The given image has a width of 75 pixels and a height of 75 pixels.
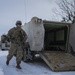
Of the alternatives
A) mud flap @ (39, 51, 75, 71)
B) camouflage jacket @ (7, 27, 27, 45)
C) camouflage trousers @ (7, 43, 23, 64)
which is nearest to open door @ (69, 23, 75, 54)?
mud flap @ (39, 51, 75, 71)

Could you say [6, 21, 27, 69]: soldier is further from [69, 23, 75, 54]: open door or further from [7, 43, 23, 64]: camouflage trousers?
[69, 23, 75, 54]: open door

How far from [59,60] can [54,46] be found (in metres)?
3.08

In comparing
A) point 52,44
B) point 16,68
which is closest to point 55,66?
point 16,68

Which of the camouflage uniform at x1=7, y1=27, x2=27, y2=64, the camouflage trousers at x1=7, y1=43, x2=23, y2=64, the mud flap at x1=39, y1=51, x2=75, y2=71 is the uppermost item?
the camouflage uniform at x1=7, y1=27, x2=27, y2=64

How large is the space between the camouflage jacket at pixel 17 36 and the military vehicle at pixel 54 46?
63 centimetres

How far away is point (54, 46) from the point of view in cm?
1242

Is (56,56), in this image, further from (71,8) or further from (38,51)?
(71,8)

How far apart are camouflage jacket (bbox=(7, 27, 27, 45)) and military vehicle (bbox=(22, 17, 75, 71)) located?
63 centimetres

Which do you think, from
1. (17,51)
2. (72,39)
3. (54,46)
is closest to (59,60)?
(17,51)

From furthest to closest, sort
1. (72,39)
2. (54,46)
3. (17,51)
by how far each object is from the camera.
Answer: (54,46) < (72,39) < (17,51)

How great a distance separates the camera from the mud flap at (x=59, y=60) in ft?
28.8

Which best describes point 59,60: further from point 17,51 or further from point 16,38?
point 16,38

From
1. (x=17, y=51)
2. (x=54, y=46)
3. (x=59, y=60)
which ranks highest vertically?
(x=17, y=51)

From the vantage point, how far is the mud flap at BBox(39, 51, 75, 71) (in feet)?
28.8
